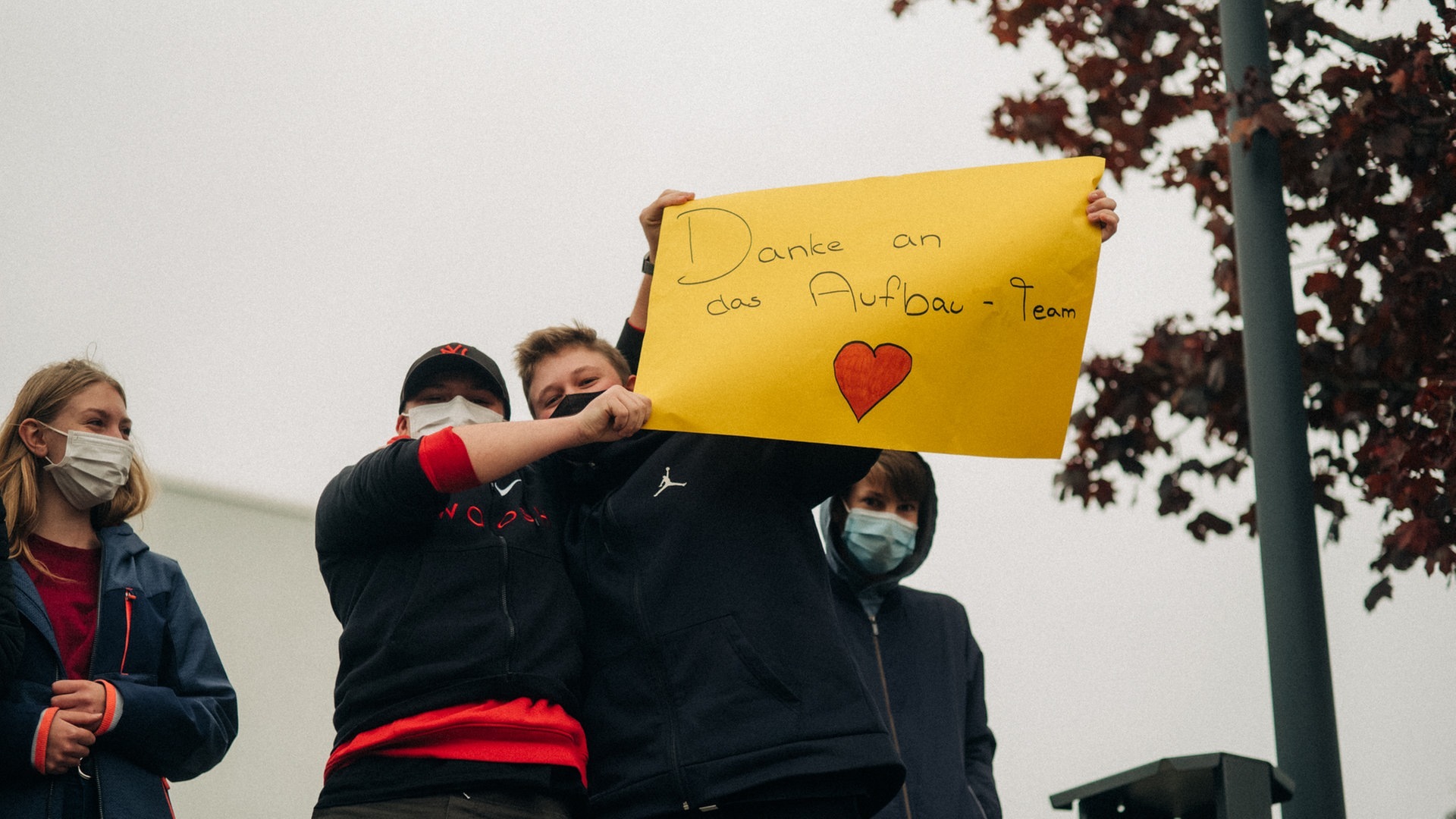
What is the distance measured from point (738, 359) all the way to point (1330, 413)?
2615 mm

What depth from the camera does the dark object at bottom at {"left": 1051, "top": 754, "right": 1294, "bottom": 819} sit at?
2.77m

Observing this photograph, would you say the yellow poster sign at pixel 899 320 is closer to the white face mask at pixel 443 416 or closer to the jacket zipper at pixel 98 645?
the white face mask at pixel 443 416

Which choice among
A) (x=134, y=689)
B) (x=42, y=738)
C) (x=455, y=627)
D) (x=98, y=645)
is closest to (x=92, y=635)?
(x=98, y=645)

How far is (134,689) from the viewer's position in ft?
9.36

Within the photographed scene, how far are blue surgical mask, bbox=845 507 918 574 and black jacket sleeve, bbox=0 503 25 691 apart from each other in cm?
199

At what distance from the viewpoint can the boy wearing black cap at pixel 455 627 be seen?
2074 millimetres

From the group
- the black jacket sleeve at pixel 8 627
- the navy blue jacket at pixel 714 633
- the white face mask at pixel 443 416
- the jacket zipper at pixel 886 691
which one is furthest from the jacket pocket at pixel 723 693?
the black jacket sleeve at pixel 8 627

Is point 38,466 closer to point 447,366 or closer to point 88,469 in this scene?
point 88,469

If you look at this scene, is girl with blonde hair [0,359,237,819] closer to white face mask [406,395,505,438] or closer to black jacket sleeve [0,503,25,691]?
black jacket sleeve [0,503,25,691]

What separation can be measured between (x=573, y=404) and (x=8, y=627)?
1311 mm

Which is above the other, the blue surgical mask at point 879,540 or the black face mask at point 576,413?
the black face mask at point 576,413

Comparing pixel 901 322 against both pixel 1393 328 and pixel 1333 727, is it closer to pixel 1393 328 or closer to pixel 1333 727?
pixel 1333 727

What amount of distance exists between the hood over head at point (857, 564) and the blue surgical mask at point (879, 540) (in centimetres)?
2

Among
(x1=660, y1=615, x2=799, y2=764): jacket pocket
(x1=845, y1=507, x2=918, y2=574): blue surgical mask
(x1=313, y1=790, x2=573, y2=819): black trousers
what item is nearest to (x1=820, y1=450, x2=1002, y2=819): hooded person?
(x1=845, y1=507, x2=918, y2=574): blue surgical mask
